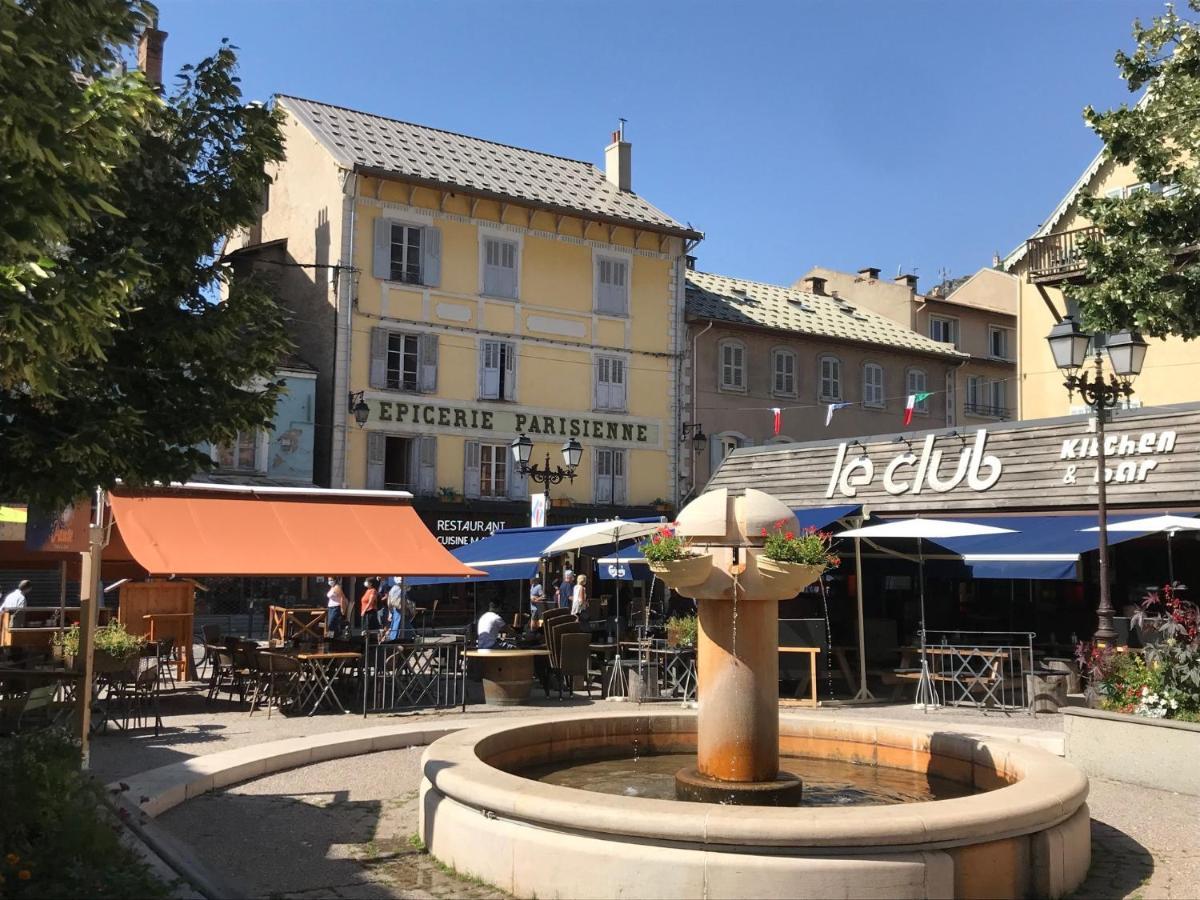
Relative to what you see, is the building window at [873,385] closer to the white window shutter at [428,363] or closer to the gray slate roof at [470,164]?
the gray slate roof at [470,164]

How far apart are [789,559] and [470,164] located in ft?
86.0

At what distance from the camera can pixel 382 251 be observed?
29.0m

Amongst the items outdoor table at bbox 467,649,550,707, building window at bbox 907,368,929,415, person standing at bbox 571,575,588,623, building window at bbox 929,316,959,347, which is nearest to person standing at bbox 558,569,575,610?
person standing at bbox 571,575,588,623

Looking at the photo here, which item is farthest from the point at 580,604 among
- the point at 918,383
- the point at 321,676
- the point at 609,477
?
the point at 918,383

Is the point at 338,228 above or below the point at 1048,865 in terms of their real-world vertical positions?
above

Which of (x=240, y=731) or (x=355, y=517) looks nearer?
(x=240, y=731)

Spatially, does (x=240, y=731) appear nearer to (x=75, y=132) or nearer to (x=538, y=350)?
(x=75, y=132)

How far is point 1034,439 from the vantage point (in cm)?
1733

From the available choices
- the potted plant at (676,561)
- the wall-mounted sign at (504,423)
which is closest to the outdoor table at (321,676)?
the potted plant at (676,561)

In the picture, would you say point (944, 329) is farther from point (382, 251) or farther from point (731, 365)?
point (382, 251)


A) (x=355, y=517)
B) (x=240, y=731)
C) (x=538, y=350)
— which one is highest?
(x=538, y=350)

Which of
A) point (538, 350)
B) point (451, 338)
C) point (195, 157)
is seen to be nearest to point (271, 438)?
point (451, 338)

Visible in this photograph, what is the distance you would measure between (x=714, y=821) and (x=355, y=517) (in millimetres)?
10888

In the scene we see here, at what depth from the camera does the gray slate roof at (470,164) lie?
96.8 feet
